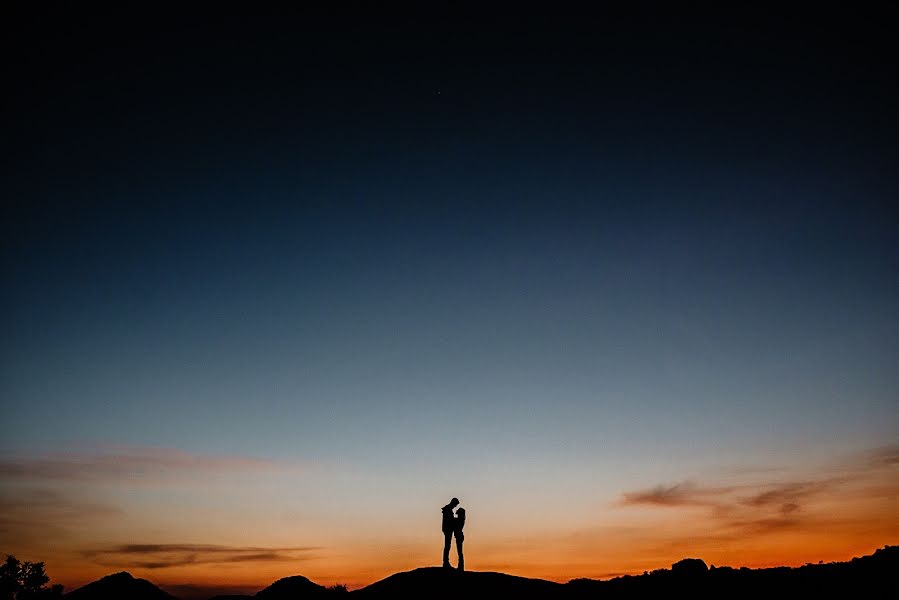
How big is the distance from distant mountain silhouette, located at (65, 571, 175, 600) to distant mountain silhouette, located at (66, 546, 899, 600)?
15.2 metres

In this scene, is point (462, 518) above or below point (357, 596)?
above

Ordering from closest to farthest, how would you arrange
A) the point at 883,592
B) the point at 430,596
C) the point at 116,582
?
1. the point at 883,592
2. the point at 430,596
3. the point at 116,582

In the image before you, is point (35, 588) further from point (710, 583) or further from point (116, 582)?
point (710, 583)

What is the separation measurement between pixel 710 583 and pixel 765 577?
8.23 feet

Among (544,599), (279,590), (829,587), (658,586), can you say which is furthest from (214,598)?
(829,587)

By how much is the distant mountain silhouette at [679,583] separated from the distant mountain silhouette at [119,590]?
15216mm

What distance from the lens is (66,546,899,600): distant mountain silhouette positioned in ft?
81.3

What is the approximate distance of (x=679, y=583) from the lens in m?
26.6

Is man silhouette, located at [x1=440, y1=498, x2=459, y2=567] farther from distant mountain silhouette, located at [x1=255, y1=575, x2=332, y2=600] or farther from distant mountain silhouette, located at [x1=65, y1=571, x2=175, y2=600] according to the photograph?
distant mountain silhouette, located at [x1=65, y1=571, x2=175, y2=600]

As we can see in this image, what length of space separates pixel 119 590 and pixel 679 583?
34434 millimetres

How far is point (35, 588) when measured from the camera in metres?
A: 36.7

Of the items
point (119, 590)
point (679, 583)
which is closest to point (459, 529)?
point (679, 583)

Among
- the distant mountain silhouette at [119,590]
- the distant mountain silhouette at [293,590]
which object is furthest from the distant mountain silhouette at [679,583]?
the distant mountain silhouette at [119,590]

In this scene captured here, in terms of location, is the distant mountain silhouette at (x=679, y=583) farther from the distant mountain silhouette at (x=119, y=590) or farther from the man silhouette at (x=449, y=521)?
the distant mountain silhouette at (x=119, y=590)
